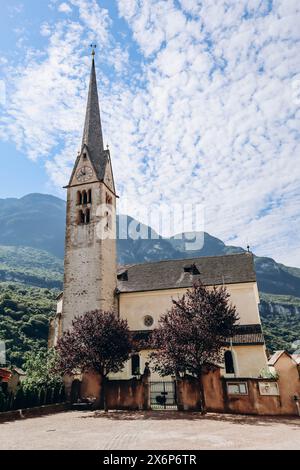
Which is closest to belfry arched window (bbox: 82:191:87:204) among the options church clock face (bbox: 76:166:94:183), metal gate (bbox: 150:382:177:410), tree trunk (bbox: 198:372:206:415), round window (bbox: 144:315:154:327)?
church clock face (bbox: 76:166:94:183)

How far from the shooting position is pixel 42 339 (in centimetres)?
6066

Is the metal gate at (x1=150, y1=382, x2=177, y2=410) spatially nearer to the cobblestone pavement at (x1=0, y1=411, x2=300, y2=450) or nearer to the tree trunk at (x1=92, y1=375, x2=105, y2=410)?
the tree trunk at (x1=92, y1=375, x2=105, y2=410)

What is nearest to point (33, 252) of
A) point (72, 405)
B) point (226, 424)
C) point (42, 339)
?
point (42, 339)

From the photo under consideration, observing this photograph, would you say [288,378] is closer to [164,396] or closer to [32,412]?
[164,396]

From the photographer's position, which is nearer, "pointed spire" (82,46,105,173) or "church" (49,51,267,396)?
"church" (49,51,267,396)

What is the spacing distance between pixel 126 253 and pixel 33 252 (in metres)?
52.6

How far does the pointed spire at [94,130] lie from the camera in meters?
38.1

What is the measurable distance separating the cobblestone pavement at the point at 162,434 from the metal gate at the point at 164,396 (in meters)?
5.67

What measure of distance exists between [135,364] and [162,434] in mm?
18700

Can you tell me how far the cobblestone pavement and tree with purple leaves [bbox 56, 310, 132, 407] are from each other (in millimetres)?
5273

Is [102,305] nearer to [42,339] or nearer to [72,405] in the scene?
[72,405]

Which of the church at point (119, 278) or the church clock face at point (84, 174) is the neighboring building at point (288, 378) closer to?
the church at point (119, 278)

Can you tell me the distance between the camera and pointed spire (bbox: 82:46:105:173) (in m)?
38.1

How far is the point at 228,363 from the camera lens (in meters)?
29.1
